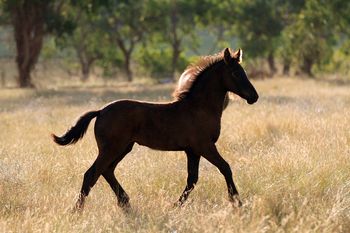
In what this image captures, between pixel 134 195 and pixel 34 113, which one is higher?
pixel 134 195

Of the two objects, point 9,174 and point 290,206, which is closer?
point 290,206

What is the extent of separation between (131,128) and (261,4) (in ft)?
→ 130

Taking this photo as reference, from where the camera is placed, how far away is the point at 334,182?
21.4 ft

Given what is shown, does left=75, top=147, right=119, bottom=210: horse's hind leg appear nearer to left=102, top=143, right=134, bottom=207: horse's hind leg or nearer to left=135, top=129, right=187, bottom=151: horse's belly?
left=102, top=143, right=134, bottom=207: horse's hind leg

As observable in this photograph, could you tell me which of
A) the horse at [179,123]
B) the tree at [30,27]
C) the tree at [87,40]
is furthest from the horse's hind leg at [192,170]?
the tree at [87,40]

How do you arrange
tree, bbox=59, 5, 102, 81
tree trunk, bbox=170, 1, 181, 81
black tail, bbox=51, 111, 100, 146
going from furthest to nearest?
tree, bbox=59, 5, 102, 81 < tree trunk, bbox=170, 1, 181, 81 < black tail, bbox=51, 111, 100, 146

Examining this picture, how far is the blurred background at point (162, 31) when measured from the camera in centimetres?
3200

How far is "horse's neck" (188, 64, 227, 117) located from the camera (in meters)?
6.28

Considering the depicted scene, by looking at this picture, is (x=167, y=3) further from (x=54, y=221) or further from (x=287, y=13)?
(x=54, y=221)

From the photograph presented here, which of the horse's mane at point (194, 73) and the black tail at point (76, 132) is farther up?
the horse's mane at point (194, 73)

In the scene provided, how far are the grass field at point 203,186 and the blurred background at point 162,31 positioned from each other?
2192 cm

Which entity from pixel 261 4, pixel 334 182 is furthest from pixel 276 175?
pixel 261 4

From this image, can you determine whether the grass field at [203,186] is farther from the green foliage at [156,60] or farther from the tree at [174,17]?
the green foliage at [156,60]

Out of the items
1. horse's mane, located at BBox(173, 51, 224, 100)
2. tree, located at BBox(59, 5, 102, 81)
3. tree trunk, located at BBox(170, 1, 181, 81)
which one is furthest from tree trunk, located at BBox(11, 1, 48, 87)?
horse's mane, located at BBox(173, 51, 224, 100)
